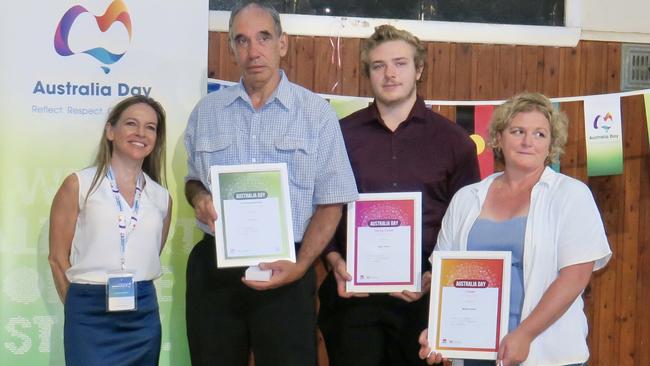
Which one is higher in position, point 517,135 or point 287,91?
point 287,91

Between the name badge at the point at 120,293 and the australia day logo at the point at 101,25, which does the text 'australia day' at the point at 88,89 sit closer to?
the australia day logo at the point at 101,25

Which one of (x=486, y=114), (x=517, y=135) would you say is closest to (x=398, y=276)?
(x=517, y=135)

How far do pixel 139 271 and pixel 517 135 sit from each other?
1.45m

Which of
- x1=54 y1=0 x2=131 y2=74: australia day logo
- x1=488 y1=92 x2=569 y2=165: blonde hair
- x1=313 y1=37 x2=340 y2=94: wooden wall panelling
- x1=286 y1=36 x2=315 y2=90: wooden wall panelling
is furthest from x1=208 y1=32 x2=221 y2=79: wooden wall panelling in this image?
x1=488 y1=92 x2=569 y2=165: blonde hair

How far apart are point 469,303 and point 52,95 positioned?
6.75 feet

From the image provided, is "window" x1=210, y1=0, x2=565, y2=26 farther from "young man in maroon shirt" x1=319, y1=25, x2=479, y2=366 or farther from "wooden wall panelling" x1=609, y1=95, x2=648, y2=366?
"young man in maroon shirt" x1=319, y1=25, x2=479, y2=366

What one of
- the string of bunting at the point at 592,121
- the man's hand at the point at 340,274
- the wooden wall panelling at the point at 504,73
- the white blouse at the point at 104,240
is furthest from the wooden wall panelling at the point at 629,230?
the white blouse at the point at 104,240

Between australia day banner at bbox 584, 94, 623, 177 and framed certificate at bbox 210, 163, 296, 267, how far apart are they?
195 cm

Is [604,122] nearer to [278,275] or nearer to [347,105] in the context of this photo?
[347,105]

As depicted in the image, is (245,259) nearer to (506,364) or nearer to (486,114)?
(506,364)

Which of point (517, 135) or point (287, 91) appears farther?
point (287, 91)

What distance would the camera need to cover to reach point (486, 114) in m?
4.05

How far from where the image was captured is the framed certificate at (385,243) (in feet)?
9.42

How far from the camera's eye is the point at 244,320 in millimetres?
2816
